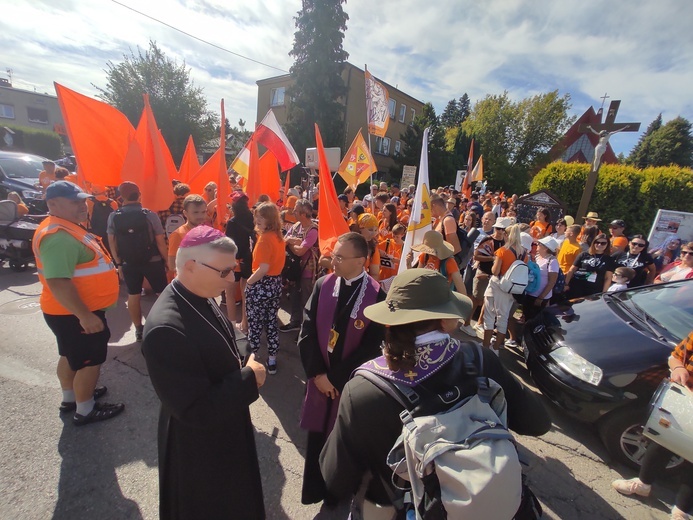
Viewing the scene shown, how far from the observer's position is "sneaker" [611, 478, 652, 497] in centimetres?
255

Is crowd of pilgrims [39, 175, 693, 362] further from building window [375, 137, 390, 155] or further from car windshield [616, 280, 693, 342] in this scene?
building window [375, 137, 390, 155]

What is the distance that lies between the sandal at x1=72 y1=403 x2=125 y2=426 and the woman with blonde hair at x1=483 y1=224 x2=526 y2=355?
426cm

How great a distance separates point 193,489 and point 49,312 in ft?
6.87

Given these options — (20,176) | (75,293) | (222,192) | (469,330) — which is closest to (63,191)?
(75,293)

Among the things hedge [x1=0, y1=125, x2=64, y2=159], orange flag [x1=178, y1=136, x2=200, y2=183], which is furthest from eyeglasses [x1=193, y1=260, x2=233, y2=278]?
hedge [x1=0, y1=125, x2=64, y2=159]

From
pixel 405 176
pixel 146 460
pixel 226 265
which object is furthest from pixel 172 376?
pixel 405 176

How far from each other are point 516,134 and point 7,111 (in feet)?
190

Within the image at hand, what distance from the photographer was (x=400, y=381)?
3.94 ft

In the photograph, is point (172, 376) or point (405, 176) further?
point (405, 176)

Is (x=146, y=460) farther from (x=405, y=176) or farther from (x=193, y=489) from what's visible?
(x=405, y=176)

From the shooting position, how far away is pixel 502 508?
937 millimetres

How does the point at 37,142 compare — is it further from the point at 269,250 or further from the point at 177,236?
the point at 269,250

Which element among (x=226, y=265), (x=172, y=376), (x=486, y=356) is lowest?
(x=172, y=376)

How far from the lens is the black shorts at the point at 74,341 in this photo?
8.77 feet
